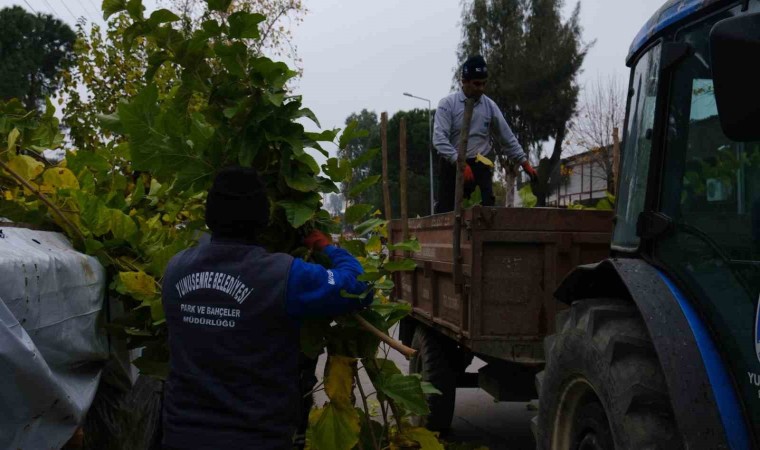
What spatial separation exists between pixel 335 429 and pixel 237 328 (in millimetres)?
823

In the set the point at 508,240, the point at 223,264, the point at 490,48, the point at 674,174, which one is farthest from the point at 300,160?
the point at 490,48

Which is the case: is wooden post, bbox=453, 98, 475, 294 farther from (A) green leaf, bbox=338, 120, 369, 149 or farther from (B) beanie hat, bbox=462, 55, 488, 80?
Answer: (A) green leaf, bbox=338, 120, 369, 149

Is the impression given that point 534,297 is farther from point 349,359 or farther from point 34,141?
point 34,141

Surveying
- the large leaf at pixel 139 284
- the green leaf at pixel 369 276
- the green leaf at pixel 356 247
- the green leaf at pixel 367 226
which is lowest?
the large leaf at pixel 139 284

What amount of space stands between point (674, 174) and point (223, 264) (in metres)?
1.76

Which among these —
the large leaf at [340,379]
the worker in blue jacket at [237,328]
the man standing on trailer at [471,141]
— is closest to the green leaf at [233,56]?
the worker in blue jacket at [237,328]

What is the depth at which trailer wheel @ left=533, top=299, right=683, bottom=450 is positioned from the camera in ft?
8.75

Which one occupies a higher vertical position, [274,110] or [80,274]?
[274,110]

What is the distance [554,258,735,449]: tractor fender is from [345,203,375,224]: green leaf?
3.55 ft

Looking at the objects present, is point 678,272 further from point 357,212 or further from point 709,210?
point 357,212

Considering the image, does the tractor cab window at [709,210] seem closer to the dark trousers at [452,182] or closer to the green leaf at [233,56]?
the green leaf at [233,56]

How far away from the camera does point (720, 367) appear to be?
8.59 feet

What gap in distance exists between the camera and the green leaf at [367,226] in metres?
3.56

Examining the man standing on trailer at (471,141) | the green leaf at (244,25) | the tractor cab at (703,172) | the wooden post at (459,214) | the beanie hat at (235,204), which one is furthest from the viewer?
the man standing on trailer at (471,141)
